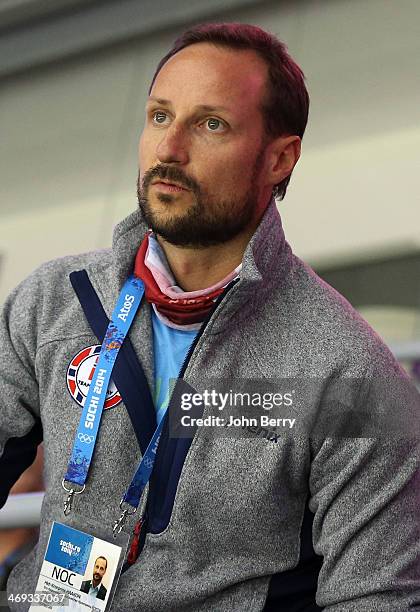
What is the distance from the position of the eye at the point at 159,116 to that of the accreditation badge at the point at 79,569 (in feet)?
1.90

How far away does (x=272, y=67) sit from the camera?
1.43 metres

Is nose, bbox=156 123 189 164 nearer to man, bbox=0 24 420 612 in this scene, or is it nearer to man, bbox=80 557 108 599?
man, bbox=0 24 420 612

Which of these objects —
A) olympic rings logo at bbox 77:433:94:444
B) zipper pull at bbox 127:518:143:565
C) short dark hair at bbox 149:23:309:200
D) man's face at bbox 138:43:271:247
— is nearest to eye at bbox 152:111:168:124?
man's face at bbox 138:43:271:247

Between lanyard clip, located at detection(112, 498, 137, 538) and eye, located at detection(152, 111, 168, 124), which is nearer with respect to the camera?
lanyard clip, located at detection(112, 498, 137, 538)

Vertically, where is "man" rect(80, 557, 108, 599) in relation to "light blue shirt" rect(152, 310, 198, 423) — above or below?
below

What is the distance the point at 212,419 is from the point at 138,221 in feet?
1.20

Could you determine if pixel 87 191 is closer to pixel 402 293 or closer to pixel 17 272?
pixel 17 272

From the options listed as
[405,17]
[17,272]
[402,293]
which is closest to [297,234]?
[402,293]

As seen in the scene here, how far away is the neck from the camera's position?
1374 mm

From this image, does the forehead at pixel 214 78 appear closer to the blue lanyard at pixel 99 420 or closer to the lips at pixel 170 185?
the lips at pixel 170 185

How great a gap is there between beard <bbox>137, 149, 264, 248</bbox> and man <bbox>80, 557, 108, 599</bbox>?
46cm

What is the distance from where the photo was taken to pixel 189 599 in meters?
1.19

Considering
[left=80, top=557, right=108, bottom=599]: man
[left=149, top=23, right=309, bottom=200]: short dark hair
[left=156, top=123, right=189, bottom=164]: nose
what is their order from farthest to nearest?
[left=149, top=23, right=309, bottom=200]: short dark hair, [left=156, top=123, right=189, bottom=164]: nose, [left=80, top=557, right=108, bottom=599]: man

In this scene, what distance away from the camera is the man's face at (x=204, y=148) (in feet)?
4.32
